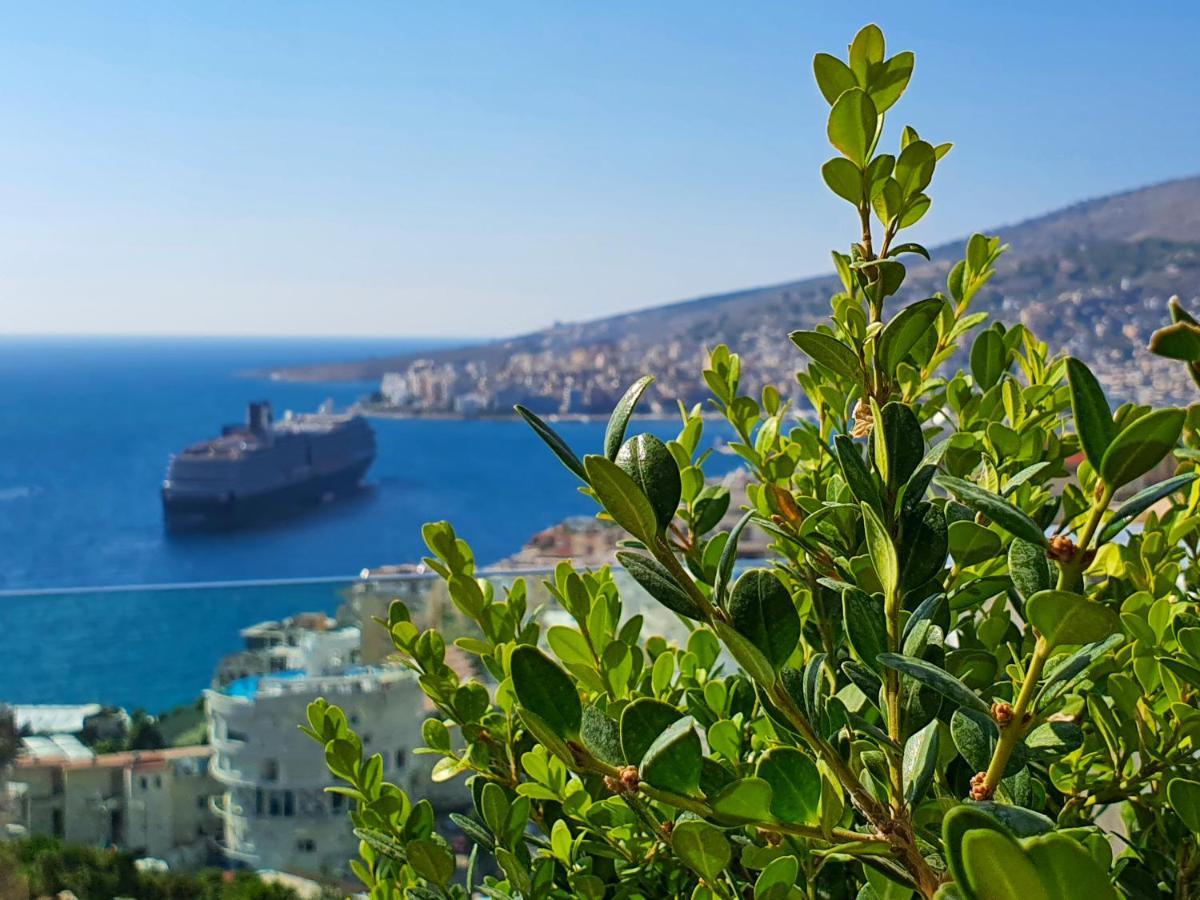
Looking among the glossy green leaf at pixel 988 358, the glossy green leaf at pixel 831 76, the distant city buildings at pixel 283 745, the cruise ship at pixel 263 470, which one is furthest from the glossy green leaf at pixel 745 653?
the cruise ship at pixel 263 470

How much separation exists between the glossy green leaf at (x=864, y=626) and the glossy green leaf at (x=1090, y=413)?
80 millimetres

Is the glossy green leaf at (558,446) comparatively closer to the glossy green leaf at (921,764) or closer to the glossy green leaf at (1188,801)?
the glossy green leaf at (921,764)

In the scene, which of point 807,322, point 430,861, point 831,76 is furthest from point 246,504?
point 831,76

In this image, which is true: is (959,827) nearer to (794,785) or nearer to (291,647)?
(794,785)

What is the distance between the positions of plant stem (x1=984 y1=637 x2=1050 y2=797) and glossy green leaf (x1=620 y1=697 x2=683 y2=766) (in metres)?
0.08

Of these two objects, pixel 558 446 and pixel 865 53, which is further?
pixel 865 53

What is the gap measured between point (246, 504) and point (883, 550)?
2599 centimetres

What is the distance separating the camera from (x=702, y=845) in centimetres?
24

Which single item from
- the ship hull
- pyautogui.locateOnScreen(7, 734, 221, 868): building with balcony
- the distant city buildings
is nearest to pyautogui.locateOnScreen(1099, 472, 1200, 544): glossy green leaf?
the distant city buildings

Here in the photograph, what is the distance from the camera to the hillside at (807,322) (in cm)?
1839

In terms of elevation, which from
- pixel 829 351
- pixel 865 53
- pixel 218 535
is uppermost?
pixel 865 53

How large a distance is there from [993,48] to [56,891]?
34615 mm

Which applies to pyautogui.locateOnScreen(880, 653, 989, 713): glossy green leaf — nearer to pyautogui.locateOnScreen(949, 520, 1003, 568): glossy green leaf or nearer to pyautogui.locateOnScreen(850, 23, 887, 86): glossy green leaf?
pyautogui.locateOnScreen(949, 520, 1003, 568): glossy green leaf

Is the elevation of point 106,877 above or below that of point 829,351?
below
